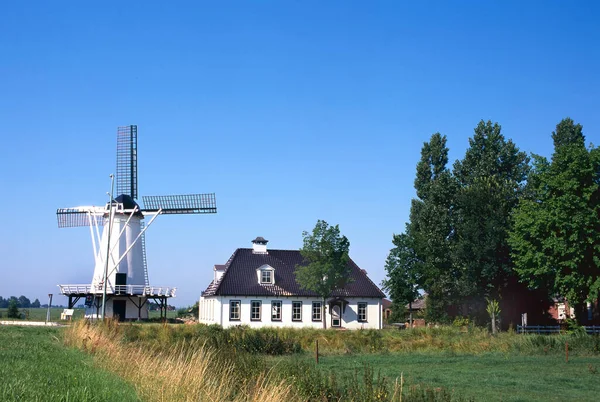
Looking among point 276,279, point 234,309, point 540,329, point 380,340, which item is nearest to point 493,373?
point 380,340

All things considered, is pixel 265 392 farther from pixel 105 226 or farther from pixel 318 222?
pixel 105 226

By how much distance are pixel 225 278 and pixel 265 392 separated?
151 ft

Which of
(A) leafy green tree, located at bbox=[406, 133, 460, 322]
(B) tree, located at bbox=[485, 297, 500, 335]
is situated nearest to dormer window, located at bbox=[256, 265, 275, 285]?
(A) leafy green tree, located at bbox=[406, 133, 460, 322]

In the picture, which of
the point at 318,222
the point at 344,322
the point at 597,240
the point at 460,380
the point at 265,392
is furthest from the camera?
the point at 344,322

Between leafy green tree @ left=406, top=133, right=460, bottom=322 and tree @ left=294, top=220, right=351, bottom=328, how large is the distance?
8286 mm

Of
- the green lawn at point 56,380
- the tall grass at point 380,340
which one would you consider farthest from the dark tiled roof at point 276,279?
the green lawn at point 56,380

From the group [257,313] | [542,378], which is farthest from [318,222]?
[542,378]

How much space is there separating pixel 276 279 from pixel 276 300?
2214 millimetres

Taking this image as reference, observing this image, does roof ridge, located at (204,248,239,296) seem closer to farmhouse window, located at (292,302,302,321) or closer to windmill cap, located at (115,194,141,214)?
farmhouse window, located at (292,302,302,321)

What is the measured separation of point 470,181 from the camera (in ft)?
197

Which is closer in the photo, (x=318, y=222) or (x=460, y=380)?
(x=460, y=380)

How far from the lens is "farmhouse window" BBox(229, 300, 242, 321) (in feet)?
178

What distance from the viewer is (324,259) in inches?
2056

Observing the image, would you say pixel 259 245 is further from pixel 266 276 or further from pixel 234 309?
pixel 234 309
